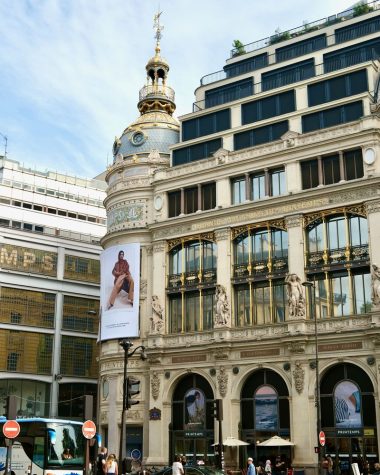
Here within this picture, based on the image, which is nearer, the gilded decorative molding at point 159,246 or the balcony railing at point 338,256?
the balcony railing at point 338,256

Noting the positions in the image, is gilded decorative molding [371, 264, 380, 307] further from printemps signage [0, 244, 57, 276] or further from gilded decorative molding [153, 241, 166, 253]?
printemps signage [0, 244, 57, 276]

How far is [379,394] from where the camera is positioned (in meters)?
46.2

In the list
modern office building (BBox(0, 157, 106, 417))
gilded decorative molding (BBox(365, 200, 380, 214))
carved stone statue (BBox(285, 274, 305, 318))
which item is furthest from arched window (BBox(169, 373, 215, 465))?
modern office building (BBox(0, 157, 106, 417))

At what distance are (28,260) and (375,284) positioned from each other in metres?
38.2

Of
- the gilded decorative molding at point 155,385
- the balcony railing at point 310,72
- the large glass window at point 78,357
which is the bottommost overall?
the gilded decorative molding at point 155,385

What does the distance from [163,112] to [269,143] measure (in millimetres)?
16715

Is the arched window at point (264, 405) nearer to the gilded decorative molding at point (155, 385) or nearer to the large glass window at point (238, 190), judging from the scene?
the gilded decorative molding at point (155, 385)

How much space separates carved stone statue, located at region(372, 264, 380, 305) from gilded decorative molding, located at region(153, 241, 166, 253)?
1783 cm

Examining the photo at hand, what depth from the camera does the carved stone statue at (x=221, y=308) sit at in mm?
53375

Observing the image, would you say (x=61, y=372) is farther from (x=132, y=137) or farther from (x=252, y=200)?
(x=252, y=200)

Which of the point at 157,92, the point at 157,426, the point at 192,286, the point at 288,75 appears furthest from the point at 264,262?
the point at 157,92

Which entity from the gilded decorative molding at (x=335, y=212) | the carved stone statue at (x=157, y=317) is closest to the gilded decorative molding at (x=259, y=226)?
the gilded decorative molding at (x=335, y=212)

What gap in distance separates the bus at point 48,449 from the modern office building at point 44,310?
35.2 m

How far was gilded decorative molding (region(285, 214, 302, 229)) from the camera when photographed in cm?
5228
